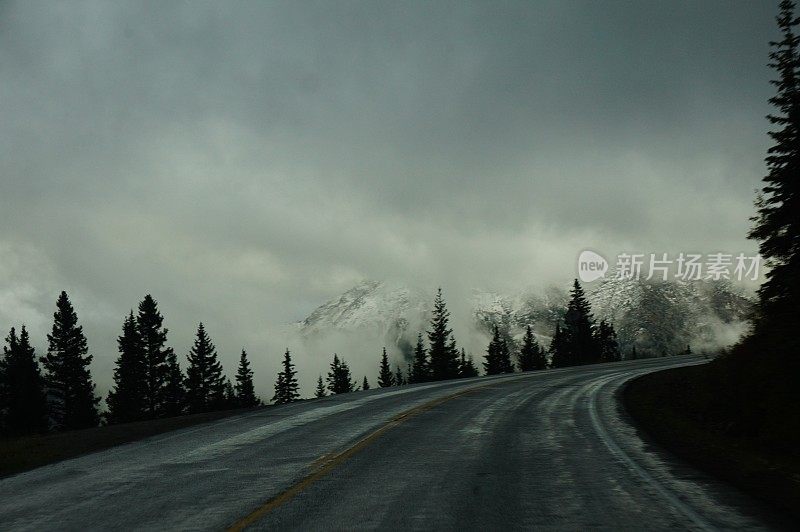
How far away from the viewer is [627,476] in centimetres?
726

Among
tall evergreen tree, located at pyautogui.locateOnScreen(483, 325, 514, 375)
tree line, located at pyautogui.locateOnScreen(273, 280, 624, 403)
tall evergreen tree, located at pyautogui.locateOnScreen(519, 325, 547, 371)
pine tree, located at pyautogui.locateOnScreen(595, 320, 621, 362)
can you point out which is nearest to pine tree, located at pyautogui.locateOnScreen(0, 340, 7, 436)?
tree line, located at pyautogui.locateOnScreen(273, 280, 624, 403)

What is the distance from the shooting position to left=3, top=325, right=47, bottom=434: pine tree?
5216 centimetres

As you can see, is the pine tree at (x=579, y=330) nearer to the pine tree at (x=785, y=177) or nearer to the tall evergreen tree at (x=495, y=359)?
the tall evergreen tree at (x=495, y=359)

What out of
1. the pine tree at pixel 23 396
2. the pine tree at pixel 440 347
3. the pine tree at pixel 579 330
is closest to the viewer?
the pine tree at pixel 23 396

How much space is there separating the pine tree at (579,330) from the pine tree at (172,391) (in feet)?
161

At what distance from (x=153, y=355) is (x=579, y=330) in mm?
53955

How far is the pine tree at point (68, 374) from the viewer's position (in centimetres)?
5509

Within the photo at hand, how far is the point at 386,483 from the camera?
702 cm

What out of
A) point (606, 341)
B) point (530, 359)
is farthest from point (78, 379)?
point (606, 341)

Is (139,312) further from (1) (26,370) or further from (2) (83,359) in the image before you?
(1) (26,370)

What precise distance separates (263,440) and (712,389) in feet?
38.5

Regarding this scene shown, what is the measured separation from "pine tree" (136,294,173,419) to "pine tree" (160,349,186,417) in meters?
0.25

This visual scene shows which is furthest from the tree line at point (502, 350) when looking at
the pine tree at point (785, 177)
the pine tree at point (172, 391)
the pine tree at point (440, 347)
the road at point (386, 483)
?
the road at point (386, 483)

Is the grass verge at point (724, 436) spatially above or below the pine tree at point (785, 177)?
below
